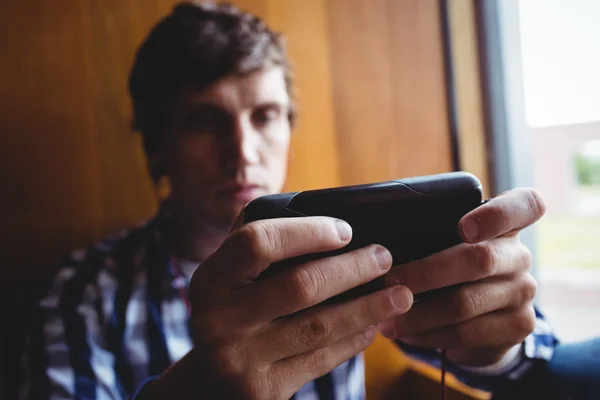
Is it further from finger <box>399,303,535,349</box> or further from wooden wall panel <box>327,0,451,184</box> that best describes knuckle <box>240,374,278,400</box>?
wooden wall panel <box>327,0,451,184</box>

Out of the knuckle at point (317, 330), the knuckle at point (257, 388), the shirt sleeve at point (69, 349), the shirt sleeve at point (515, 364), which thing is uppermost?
the knuckle at point (317, 330)

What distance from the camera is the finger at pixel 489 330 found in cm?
42

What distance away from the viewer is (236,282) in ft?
1.06

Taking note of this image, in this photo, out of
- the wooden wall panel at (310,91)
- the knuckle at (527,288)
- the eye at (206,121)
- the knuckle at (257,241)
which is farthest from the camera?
the wooden wall panel at (310,91)

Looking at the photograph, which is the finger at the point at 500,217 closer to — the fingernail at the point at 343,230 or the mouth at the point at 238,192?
the fingernail at the point at 343,230

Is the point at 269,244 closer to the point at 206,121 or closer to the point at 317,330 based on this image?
the point at 317,330

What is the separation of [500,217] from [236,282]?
9.0 inches

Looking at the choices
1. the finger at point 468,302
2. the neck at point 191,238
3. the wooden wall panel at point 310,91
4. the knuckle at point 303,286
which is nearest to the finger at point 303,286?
the knuckle at point 303,286

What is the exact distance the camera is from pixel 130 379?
23.3 inches

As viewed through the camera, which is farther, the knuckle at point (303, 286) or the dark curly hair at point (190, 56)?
the dark curly hair at point (190, 56)

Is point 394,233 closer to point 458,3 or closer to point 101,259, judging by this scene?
point 101,259

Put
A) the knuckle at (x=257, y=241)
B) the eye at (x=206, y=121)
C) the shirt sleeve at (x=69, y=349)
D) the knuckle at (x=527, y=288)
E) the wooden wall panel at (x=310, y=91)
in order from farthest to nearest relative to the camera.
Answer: the wooden wall panel at (x=310, y=91), the eye at (x=206, y=121), the shirt sleeve at (x=69, y=349), the knuckle at (x=527, y=288), the knuckle at (x=257, y=241)

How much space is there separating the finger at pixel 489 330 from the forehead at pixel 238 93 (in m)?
0.44

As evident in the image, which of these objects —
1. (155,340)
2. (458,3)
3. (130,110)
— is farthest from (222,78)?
(458,3)
